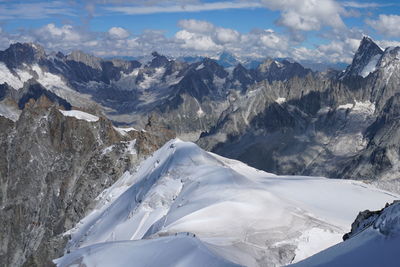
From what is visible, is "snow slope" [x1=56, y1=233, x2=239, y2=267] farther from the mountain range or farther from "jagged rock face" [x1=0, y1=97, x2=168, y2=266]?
"jagged rock face" [x1=0, y1=97, x2=168, y2=266]

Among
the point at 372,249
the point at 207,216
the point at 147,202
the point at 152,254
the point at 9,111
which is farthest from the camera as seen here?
the point at 9,111

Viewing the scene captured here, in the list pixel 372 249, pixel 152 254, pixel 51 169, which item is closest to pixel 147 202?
pixel 152 254

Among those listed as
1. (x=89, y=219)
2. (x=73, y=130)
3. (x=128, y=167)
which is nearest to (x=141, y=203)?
(x=89, y=219)

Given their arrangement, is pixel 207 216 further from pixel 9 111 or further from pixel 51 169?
pixel 9 111

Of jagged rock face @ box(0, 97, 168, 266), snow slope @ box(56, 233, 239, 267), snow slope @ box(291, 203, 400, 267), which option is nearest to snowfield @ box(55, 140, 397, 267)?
snow slope @ box(56, 233, 239, 267)

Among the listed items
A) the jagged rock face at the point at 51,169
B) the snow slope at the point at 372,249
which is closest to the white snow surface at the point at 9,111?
the jagged rock face at the point at 51,169

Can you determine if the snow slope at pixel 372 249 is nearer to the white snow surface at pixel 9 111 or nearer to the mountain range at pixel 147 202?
the mountain range at pixel 147 202

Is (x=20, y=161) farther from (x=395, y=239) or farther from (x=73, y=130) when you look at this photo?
(x=395, y=239)
